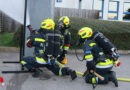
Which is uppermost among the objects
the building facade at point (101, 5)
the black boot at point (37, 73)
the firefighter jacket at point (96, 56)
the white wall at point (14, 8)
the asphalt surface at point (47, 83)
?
the building facade at point (101, 5)

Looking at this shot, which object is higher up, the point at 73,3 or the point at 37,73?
the point at 73,3

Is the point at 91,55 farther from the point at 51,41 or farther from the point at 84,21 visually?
the point at 84,21

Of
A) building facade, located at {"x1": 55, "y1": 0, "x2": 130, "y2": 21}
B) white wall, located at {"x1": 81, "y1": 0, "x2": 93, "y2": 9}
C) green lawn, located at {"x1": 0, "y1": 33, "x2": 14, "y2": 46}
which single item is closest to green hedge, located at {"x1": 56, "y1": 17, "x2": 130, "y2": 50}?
green lawn, located at {"x1": 0, "y1": 33, "x2": 14, "y2": 46}

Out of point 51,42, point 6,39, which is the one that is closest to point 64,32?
point 51,42

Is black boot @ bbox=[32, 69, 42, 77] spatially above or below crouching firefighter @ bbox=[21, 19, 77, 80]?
below

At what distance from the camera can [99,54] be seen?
4.64m

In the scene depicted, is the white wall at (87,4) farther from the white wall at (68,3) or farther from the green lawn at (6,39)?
the green lawn at (6,39)

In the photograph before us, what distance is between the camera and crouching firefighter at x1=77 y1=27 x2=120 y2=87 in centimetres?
457

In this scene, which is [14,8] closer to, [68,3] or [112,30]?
[112,30]

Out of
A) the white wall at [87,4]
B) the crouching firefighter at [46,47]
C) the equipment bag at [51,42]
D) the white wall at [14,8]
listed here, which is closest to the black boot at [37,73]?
the crouching firefighter at [46,47]

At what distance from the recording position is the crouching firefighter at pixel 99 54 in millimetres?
4570

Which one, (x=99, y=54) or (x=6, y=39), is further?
Result: (x=6, y=39)

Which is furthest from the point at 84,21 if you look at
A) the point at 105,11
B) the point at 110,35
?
the point at 105,11

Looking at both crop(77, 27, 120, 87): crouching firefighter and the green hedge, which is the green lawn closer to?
the green hedge
